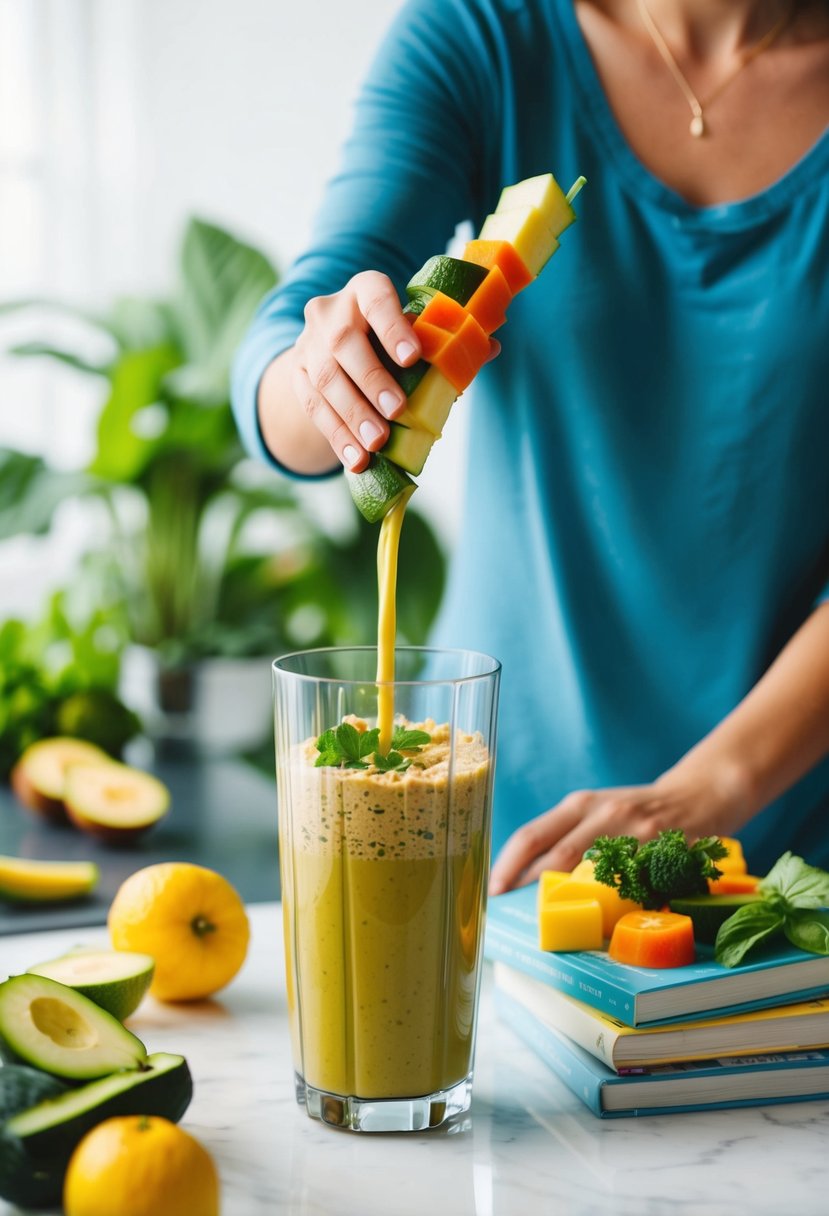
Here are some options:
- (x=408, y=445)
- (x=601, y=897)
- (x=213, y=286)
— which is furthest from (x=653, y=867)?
(x=213, y=286)

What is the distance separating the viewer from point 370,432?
85 centimetres

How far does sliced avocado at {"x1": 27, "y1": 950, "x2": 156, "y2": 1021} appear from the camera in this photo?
917 mm

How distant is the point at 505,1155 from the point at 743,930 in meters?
0.23

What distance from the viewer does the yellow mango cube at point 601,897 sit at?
962 mm

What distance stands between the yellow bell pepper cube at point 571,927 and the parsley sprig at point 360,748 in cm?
21

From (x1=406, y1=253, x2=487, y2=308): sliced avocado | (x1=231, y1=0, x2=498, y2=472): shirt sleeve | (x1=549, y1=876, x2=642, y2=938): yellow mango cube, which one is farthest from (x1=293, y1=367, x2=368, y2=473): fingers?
(x1=549, y1=876, x2=642, y2=938): yellow mango cube

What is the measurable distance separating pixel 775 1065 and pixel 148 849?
1.03m

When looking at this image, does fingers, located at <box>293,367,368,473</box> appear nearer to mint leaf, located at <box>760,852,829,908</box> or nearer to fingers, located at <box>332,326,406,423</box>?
fingers, located at <box>332,326,406,423</box>

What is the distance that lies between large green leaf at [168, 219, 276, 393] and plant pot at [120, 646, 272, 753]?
71 centimetres

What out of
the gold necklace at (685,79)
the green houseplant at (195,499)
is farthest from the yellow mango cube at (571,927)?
the green houseplant at (195,499)

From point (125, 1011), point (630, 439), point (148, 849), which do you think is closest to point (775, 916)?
point (125, 1011)

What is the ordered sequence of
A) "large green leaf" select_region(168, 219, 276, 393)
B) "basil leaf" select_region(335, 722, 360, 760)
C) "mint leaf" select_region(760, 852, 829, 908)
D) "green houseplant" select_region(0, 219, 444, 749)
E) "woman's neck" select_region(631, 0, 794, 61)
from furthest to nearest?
"large green leaf" select_region(168, 219, 276, 393) → "green houseplant" select_region(0, 219, 444, 749) → "woman's neck" select_region(631, 0, 794, 61) → "mint leaf" select_region(760, 852, 829, 908) → "basil leaf" select_region(335, 722, 360, 760)

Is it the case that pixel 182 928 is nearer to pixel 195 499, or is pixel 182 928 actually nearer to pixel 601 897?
pixel 601 897

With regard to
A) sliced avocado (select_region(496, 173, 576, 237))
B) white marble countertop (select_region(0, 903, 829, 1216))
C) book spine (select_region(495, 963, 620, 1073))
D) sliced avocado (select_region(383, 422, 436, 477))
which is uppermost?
sliced avocado (select_region(496, 173, 576, 237))
